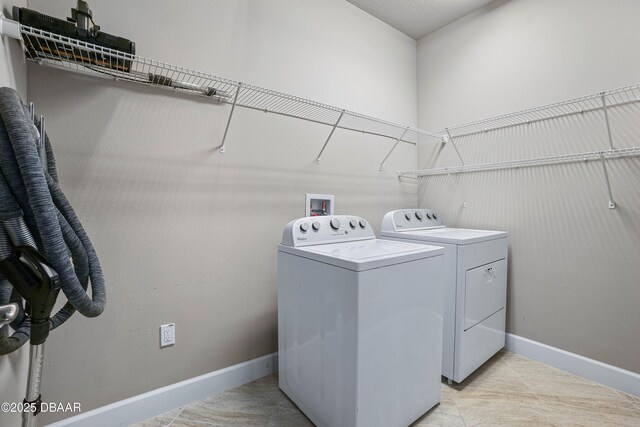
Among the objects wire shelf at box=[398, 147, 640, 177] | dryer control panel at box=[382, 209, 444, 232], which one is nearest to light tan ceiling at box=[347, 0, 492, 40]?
wire shelf at box=[398, 147, 640, 177]

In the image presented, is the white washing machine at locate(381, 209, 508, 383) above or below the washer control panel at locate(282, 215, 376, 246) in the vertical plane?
below

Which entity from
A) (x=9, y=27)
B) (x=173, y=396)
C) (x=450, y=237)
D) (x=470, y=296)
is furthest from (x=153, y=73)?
(x=470, y=296)

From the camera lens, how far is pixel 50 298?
0.59m

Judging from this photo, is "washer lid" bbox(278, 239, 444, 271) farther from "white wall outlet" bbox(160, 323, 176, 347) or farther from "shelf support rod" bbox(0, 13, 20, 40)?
"shelf support rod" bbox(0, 13, 20, 40)

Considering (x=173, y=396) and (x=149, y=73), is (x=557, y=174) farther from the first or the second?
(x=173, y=396)

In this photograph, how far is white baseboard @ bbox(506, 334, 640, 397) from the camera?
1.51 m

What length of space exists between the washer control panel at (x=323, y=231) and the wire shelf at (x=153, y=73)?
2.06 feet

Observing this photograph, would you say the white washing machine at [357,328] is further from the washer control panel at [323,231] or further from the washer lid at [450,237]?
the washer lid at [450,237]

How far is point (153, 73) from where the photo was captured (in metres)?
1.29

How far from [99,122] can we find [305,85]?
1168 mm

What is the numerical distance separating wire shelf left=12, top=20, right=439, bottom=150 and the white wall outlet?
115 centimetres

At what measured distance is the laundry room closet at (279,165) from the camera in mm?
1232

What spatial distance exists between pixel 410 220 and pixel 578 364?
4.22 ft

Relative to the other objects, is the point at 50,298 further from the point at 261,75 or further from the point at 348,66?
the point at 348,66
